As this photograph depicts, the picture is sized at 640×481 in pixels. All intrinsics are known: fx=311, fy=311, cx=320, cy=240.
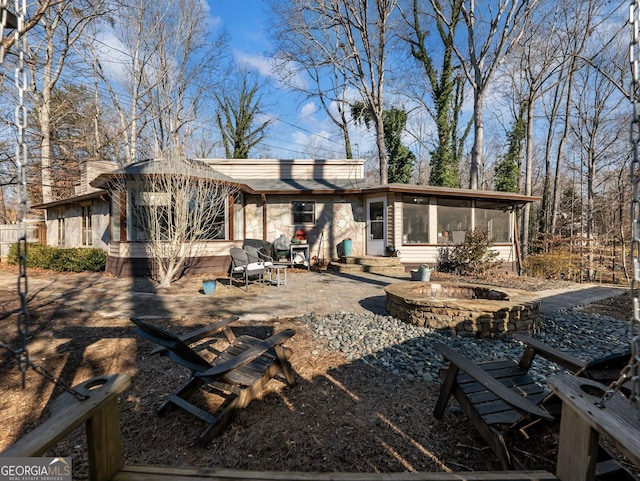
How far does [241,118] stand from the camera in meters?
23.9

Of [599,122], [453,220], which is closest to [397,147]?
[453,220]

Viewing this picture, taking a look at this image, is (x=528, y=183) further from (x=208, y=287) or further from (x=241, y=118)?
(x=241, y=118)

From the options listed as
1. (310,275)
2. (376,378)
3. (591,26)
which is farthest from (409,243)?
(591,26)

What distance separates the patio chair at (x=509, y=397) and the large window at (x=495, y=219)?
1051 centimetres

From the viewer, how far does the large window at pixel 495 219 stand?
12.0 metres

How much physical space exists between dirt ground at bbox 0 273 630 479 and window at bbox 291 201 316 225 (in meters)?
8.65

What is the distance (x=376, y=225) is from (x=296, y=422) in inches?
382

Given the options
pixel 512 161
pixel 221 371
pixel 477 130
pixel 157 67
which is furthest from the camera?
pixel 512 161

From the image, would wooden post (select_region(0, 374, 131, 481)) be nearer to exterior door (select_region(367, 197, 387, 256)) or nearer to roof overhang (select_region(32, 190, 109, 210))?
exterior door (select_region(367, 197, 387, 256))

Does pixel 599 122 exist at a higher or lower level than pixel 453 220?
higher

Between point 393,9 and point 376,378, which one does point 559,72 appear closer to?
point 393,9

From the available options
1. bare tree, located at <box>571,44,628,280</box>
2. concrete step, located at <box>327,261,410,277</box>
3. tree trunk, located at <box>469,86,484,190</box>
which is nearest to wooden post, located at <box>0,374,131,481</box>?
concrete step, located at <box>327,261,410,277</box>

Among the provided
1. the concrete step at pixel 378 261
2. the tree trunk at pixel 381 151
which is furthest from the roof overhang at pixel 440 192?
the tree trunk at pixel 381 151

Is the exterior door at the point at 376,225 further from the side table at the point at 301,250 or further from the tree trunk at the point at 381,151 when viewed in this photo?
the tree trunk at the point at 381,151
